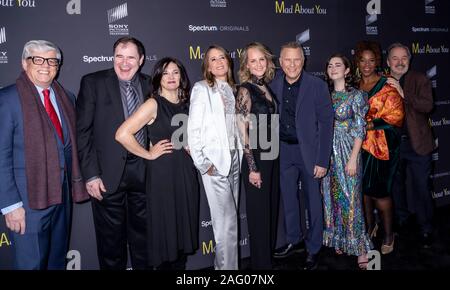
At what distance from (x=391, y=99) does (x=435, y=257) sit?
1.63 metres

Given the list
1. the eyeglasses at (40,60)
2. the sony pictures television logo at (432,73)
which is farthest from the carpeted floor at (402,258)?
the eyeglasses at (40,60)

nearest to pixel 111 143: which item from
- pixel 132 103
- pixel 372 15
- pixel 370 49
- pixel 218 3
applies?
pixel 132 103

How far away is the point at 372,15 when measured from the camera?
13.2 feet

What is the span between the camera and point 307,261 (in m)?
3.11

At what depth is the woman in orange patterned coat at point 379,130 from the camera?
3049mm

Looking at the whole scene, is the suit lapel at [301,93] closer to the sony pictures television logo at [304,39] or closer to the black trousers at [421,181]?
the sony pictures television logo at [304,39]

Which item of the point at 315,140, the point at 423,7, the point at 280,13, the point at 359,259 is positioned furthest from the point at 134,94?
the point at 423,7

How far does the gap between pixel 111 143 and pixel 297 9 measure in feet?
8.09

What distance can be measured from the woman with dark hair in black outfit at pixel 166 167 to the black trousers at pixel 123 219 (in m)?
0.13

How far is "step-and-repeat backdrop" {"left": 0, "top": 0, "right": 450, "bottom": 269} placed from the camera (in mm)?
2717

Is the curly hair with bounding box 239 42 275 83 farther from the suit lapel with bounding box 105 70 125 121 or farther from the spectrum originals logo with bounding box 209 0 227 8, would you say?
the suit lapel with bounding box 105 70 125 121

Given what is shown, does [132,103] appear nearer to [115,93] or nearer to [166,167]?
[115,93]

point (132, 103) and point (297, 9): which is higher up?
point (297, 9)

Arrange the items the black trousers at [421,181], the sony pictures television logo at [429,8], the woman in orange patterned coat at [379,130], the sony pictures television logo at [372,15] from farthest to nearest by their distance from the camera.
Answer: the sony pictures television logo at [429,8], the sony pictures television logo at [372,15], the black trousers at [421,181], the woman in orange patterned coat at [379,130]
